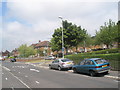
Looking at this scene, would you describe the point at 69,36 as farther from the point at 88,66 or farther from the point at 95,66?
the point at 95,66

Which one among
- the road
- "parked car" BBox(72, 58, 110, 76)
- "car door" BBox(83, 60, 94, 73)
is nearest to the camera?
the road

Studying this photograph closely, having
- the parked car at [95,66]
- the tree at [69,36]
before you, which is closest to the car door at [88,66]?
the parked car at [95,66]

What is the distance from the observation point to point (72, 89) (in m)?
7.92

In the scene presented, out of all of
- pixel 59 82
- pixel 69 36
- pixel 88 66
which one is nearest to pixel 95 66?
pixel 88 66

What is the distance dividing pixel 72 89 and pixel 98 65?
181 inches

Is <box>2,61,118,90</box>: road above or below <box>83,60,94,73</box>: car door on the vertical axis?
below

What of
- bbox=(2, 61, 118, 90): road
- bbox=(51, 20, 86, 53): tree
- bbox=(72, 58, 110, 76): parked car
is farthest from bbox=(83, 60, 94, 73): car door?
bbox=(51, 20, 86, 53): tree

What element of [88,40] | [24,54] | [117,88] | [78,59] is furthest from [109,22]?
[24,54]

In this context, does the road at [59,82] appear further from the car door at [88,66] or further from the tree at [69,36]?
the tree at [69,36]

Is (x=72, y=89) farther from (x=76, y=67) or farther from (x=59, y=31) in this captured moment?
(x=59, y=31)

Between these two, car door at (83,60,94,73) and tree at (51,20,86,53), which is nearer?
car door at (83,60,94,73)

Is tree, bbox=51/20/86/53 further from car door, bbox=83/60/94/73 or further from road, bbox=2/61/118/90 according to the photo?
road, bbox=2/61/118/90

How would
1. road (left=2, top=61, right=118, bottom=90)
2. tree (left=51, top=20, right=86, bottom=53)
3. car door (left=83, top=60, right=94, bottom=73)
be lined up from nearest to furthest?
road (left=2, top=61, right=118, bottom=90) → car door (left=83, top=60, right=94, bottom=73) → tree (left=51, top=20, right=86, bottom=53)

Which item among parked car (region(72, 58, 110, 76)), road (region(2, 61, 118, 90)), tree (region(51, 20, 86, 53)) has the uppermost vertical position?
tree (region(51, 20, 86, 53))
